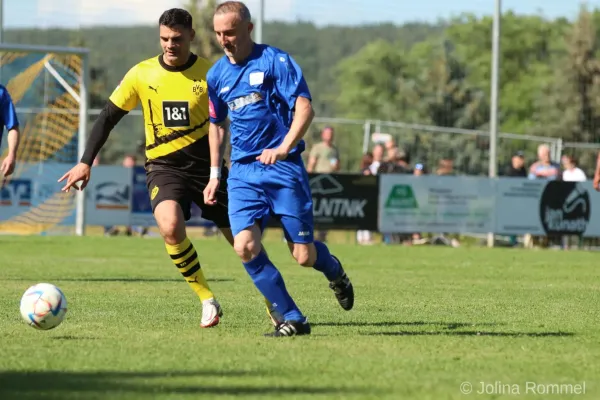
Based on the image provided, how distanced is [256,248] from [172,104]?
163 cm

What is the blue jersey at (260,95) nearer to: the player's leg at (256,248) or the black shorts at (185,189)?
the player's leg at (256,248)

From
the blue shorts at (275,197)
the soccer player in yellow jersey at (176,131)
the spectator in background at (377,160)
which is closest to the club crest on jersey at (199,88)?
the soccer player in yellow jersey at (176,131)

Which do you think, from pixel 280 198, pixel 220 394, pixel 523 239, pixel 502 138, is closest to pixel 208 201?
pixel 280 198

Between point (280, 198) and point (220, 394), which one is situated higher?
Result: point (280, 198)

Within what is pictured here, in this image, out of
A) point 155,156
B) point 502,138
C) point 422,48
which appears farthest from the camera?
point 422,48

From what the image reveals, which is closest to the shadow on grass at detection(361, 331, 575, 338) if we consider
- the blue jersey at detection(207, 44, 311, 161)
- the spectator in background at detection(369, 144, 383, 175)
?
the blue jersey at detection(207, 44, 311, 161)

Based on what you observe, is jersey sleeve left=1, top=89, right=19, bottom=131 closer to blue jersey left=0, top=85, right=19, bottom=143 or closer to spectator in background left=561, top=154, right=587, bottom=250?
blue jersey left=0, top=85, right=19, bottom=143

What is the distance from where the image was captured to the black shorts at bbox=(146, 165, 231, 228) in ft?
30.3

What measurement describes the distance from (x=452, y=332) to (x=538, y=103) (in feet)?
234

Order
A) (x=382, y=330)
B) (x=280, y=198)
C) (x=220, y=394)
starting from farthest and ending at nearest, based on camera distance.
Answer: (x=382, y=330)
(x=280, y=198)
(x=220, y=394)

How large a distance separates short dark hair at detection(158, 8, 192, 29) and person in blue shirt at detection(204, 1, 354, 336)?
0.81 meters

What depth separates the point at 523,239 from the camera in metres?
27.0

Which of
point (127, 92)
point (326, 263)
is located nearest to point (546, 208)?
point (127, 92)

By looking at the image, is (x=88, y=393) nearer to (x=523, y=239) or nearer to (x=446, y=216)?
(x=446, y=216)
